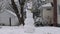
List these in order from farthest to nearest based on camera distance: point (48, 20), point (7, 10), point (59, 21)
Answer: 1. point (7, 10)
2. point (48, 20)
3. point (59, 21)

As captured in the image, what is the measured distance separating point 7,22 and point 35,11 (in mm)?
2895

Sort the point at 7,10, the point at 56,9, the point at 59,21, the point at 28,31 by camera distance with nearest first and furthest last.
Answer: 1. the point at 28,31
2. the point at 56,9
3. the point at 59,21
4. the point at 7,10

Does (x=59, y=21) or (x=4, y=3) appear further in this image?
(x=4, y=3)

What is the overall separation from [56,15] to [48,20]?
1759mm

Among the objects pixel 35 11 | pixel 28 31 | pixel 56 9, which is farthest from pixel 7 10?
pixel 28 31

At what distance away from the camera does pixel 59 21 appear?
41.2 ft

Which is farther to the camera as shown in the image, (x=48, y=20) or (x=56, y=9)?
(x=48, y=20)

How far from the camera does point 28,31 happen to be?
22.4 ft

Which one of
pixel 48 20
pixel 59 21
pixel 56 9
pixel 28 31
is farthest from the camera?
pixel 48 20

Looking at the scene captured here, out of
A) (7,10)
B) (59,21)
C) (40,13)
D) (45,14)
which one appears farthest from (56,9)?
(7,10)

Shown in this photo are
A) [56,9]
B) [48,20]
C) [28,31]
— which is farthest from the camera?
[48,20]

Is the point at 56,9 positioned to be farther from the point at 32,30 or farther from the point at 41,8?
the point at 32,30

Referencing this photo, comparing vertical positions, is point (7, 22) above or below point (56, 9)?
below

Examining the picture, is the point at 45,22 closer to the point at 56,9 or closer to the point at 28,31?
the point at 56,9
